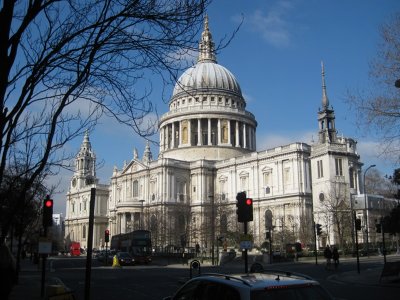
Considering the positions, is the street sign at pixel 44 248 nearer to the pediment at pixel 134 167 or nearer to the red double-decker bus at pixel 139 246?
the red double-decker bus at pixel 139 246

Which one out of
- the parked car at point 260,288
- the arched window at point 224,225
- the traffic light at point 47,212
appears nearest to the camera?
the parked car at point 260,288

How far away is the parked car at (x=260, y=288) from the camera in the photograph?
632 centimetres

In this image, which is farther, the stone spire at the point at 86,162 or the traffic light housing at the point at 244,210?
the stone spire at the point at 86,162

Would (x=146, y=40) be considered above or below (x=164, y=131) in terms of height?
below

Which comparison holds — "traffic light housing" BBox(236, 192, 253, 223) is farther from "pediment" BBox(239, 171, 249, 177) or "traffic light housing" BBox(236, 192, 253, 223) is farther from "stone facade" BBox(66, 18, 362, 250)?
"pediment" BBox(239, 171, 249, 177)

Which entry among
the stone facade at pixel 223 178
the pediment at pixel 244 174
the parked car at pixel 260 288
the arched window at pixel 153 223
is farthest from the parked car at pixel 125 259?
the pediment at pixel 244 174

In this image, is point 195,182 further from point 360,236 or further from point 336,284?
point 336,284

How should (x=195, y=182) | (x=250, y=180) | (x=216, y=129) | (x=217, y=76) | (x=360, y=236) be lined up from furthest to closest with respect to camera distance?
(x=217, y=76)
(x=216, y=129)
(x=195, y=182)
(x=250, y=180)
(x=360, y=236)

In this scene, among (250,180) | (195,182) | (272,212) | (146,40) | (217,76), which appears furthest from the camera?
(217,76)

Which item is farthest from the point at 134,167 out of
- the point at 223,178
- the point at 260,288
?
the point at 260,288

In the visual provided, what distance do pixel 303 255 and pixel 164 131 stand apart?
205 feet

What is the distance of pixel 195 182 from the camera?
96.4 m

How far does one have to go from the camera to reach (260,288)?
6.32 m

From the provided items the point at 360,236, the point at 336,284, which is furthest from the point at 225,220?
the point at 336,284
